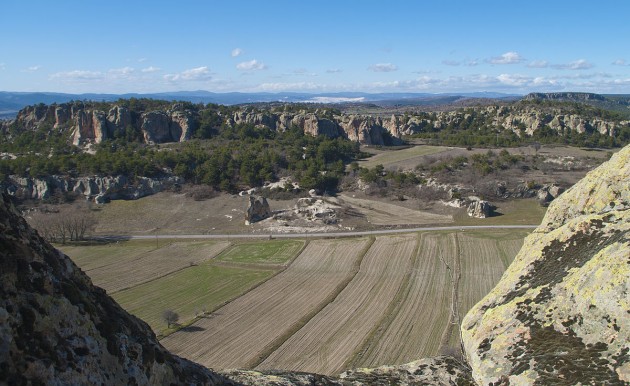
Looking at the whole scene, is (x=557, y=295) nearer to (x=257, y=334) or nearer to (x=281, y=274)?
(x=257, y=334)

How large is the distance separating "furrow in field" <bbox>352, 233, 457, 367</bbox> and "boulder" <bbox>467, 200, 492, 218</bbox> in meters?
17.6

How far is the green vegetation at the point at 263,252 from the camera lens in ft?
147

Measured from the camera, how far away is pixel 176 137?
10394cm

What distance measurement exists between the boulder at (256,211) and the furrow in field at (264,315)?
15107 millimetres

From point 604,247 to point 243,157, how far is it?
245 ft

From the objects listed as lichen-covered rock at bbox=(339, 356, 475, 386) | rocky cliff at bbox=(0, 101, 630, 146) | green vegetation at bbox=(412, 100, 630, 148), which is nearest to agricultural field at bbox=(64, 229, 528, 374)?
lichen-covered rock at bbox=(339, 356, 475, 386)

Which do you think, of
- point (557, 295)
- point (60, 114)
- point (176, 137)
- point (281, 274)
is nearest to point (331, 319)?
point (281, 274)

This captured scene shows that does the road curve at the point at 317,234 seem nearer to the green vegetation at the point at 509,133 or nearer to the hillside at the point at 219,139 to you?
the hillside at the point at 219,139

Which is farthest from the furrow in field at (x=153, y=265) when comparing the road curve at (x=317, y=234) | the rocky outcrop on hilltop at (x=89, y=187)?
the rocky outcrop on hilltop at (x=89, y=187)

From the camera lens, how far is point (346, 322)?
96.7ft

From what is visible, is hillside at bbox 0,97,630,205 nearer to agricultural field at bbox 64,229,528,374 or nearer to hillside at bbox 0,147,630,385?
agricultural field at bbox 64,229,528,374

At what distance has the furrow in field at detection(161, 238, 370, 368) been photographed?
25969 mm

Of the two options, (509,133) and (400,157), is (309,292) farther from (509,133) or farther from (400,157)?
(509,133)

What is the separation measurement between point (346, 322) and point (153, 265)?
2234 centimetres
